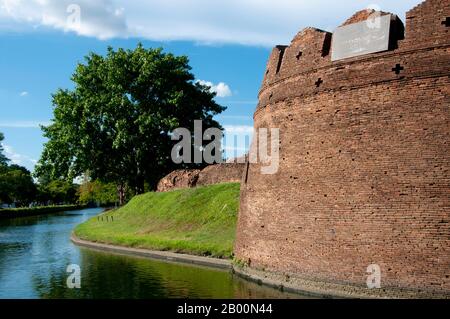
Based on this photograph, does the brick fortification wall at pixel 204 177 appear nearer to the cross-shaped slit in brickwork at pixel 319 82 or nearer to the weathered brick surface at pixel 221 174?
the weathered brick surface at pixel 221 174

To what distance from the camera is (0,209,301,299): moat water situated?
46.3 ft

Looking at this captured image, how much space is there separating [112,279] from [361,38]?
34.2 ft

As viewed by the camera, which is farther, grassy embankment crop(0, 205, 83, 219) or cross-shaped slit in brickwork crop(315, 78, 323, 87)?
grassy embankment crop(0, 205, 83, 219)

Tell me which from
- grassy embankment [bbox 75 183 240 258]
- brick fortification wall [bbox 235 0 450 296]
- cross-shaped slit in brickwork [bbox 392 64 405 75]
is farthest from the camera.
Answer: grassy embankment [bbox 75 183 240 258]

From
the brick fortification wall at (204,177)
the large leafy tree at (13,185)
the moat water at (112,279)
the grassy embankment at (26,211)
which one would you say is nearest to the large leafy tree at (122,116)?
the brick fortification wall at (204,177)

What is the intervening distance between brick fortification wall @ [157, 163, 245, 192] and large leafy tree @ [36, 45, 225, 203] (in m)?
4.28

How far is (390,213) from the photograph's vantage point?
11.6 meters

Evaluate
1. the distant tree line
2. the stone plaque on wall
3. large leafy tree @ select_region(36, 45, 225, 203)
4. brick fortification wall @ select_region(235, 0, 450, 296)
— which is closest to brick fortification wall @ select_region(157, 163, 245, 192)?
large leafy tree @ select_region(36, 45, 225, 203)

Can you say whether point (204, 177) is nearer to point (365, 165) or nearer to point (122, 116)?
point (122, 116)

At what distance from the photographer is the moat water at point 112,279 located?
1410 centimetres

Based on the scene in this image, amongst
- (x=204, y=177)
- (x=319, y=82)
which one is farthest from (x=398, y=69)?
(x=204, y=177)

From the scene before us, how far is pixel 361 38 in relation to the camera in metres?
12.6

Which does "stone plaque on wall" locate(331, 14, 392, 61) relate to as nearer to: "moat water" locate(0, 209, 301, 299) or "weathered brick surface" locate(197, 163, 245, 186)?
"moat water" locate(0, 209, 301, 299)
